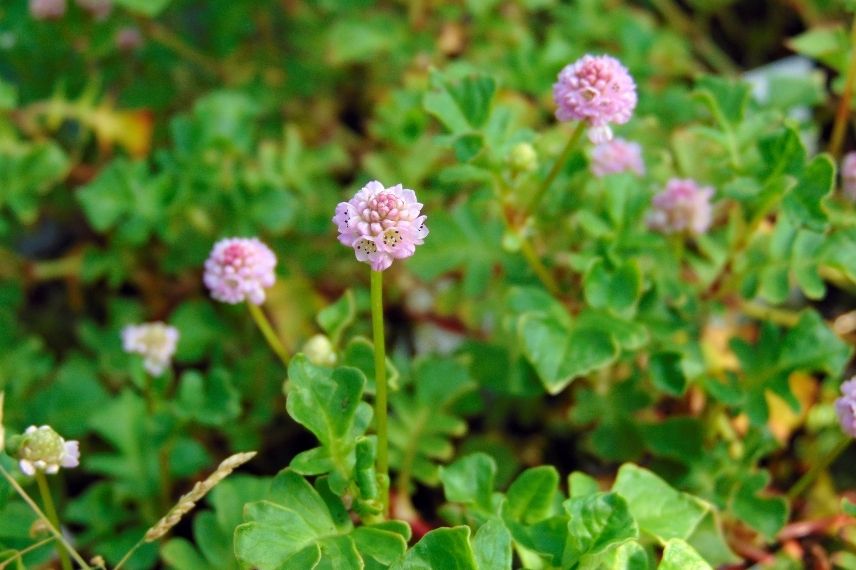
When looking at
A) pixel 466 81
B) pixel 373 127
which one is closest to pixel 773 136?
pixel 466 81

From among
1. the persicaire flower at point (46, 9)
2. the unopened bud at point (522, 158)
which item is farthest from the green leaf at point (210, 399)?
the persicaire flower at point (46, 9)

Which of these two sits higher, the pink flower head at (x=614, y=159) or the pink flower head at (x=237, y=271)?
the pink flower head at (x=614, y=159)

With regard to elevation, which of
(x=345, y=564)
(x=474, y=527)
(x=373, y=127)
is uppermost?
(x=373, y=127)

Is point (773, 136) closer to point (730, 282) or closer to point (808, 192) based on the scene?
point (808, 192)

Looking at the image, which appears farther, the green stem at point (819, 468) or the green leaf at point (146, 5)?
the green leaf at point (146, 5)

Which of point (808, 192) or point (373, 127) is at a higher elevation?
point (808, 192)

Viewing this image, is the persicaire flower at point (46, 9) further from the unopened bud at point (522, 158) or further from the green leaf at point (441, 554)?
the green leaf at point (441, 554)

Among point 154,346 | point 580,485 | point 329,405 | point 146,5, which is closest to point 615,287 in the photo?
point 580,485
